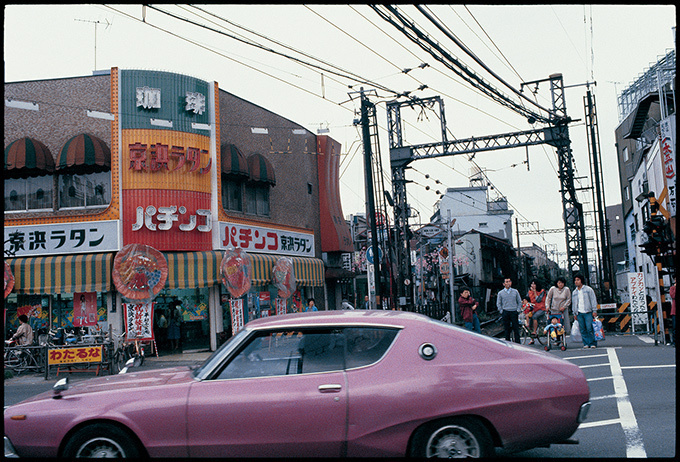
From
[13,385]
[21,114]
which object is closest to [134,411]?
[13,385]

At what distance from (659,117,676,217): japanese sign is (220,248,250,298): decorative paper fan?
13.7 meters

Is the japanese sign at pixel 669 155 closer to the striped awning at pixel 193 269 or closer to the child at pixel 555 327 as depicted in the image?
A: the child at pixel 555 327

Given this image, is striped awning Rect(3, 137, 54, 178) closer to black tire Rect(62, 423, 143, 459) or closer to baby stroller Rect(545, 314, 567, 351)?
baby stroller Rect(545, 314, 567, 351)

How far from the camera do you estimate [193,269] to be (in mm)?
20000

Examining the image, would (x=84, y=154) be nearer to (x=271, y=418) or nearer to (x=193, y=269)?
(x=193, y=269)

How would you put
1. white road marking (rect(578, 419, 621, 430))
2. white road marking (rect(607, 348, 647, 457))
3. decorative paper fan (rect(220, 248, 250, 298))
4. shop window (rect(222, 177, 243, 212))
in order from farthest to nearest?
shop window (rect(222, 177, 243, 212))
decorative paper fan (rect(220, 248, 250, 298))
white road marking (rect(578, 419, 621, 430))
white road marking (rect(607, 348, 647, 457))

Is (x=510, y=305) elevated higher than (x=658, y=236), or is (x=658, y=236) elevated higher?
(x=658, y=236)

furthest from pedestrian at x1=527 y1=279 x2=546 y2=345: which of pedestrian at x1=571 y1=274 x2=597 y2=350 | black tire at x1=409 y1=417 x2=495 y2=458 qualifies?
black tire at x1=409 y1=417 x2=495 y2=458

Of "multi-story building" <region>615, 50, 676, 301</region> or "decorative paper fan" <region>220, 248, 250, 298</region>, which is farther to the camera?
"decorative paper fan" <region>220, 248, 250, 298</region>

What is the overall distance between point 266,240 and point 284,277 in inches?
71.5

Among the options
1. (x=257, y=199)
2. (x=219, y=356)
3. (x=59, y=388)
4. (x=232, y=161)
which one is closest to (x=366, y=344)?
(x=219, y=356)

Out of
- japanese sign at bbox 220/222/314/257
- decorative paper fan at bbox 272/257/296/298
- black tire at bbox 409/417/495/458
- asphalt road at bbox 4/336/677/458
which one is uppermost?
japanese sign at bbox 220/222/314/257

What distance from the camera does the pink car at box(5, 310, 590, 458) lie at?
454 cm

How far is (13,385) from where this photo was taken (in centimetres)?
1410
